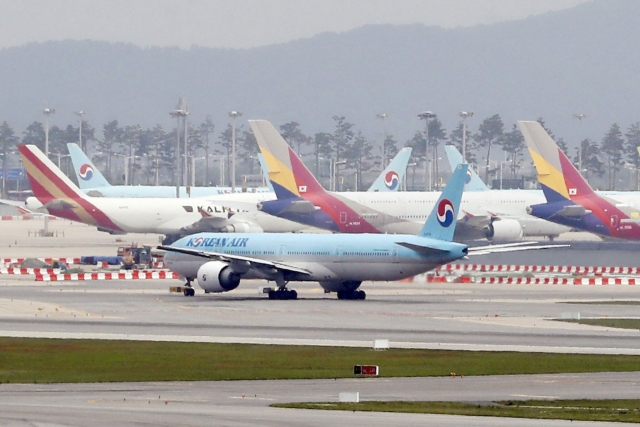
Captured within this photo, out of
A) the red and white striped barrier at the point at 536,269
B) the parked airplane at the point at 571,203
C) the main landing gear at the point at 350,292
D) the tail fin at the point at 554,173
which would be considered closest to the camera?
the main landing gear at the point at 350,292

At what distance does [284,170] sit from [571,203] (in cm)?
2080

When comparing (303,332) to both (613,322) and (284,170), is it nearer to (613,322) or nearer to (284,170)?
(613,322)

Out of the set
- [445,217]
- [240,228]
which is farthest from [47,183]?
[445,217]

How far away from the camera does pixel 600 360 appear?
34.2 meters

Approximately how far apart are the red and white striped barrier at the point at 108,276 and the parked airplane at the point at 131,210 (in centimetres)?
1983

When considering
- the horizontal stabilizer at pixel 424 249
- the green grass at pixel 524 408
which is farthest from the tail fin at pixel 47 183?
the green grass at pixel 524 408

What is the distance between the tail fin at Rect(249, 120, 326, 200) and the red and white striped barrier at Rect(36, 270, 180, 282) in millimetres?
13750

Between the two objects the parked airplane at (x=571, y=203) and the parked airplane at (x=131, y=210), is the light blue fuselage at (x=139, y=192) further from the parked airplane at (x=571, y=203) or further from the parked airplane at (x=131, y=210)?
the parked airplane at (x=571, y=203)

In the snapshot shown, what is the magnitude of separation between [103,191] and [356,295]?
9940 cm

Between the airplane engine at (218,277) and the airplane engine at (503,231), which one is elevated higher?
the airplane engine at (503,231)

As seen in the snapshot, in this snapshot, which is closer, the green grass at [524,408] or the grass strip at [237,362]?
the green grass at [524,408]

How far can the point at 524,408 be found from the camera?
24.8 metres

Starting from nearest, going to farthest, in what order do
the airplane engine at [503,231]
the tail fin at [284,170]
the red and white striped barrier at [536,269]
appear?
the red and white striped barrier at [536,269]
the tail fin at [284,170]
the airplane engine at [503,231]

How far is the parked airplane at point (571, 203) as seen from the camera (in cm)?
8175
